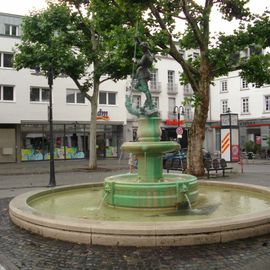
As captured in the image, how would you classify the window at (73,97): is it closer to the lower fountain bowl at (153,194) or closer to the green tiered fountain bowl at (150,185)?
the green tiered fountain bowl at (150,185)

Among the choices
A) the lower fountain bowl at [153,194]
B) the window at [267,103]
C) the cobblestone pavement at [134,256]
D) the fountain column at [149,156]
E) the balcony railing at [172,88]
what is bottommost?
the cobblestone pavement at [134,256]

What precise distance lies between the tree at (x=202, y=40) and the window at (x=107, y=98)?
1953 centimetres

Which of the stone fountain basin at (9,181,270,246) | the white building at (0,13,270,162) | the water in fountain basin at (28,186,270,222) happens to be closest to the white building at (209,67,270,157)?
the white building at (0,13,270,162)

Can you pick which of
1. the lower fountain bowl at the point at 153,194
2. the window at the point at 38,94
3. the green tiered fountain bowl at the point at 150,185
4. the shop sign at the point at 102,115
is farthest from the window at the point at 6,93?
the lower fountain bowl at the point at 153,194

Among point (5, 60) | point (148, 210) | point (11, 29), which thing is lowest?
point (148, 210)

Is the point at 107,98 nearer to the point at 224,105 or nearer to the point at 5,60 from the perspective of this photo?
the point at 5,60

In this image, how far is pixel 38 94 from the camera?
116ft

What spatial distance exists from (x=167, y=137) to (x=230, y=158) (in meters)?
22.7

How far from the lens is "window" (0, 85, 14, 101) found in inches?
1319

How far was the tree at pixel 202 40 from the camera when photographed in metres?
18.0

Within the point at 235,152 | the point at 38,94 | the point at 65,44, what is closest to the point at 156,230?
the point at 235,152

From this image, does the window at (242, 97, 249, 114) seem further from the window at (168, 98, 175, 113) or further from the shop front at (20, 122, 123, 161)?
the shop front at (20, 122, 123, 161)

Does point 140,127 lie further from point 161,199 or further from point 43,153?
point 43,153

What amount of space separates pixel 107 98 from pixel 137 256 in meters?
33.4
